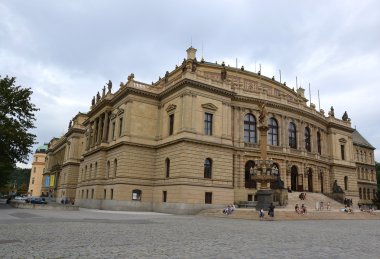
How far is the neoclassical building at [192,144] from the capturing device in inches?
1665

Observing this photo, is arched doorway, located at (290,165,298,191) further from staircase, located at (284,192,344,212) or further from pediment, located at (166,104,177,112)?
pediment, located at (166,104,177,112)

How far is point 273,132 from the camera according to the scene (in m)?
52.2

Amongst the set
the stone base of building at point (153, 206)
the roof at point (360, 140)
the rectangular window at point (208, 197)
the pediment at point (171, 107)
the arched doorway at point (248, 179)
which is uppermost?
the roof at point (360, 140)

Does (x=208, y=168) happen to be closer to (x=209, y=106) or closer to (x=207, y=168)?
(x=207, y=168)

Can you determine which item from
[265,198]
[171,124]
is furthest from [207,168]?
[265,198]

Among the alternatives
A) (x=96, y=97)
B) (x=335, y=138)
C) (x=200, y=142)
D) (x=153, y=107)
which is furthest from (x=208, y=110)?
(x=335, y=138)

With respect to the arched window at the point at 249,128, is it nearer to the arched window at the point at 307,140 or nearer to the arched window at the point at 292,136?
the arched window at the point at 292,136

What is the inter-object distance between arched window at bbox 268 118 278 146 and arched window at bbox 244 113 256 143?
2821mm

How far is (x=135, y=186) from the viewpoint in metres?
44.5

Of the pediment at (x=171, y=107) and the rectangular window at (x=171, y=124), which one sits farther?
the rectangular window at (x=171, y=124)

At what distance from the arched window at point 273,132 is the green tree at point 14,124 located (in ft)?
108

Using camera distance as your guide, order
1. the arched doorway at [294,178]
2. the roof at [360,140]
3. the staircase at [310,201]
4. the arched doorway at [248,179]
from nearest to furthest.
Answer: the staircase at [310,201], the arched doorway at [248,179], the arched doorway at [294,178], the roof at [360,140]

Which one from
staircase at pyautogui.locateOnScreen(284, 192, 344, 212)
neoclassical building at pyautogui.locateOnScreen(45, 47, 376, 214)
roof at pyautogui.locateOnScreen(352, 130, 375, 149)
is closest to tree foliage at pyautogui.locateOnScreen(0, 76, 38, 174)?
neoclassical building at pyautogui.locateOnScreen(45, 47, 376, 214)

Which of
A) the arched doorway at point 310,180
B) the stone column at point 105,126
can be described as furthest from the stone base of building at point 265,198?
the stone column at point 105,126
